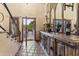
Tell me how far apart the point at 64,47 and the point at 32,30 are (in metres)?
0.61

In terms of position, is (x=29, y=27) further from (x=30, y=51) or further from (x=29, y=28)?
(x=30, y=51)

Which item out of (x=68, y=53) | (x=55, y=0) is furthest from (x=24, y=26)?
(x=68, y=53)

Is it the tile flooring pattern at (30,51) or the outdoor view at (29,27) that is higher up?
the outdoor view at (29,27)

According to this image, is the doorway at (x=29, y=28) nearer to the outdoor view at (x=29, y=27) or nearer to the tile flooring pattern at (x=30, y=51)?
the outdoor view at (x=29, y=27)

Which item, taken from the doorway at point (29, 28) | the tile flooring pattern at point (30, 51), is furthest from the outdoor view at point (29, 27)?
the tile flooring pattern at point (30, 51)

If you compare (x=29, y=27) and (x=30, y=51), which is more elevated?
(x=29, y=27)

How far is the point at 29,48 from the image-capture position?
11.5ft

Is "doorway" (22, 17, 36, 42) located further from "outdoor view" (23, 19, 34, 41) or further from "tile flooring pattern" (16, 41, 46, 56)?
"tile flooring pattern" (16, 41, 46, 56)

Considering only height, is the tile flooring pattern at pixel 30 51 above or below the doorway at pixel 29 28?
below

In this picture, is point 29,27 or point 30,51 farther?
point 30,51

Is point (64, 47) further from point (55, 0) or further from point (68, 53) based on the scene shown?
point (55, 0)

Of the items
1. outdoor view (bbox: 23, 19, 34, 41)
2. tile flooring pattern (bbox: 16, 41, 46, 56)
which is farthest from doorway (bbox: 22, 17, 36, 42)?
tile flooring pattern (bbox: 16, 41, 46, 56)

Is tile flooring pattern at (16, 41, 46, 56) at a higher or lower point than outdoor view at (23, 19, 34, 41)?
lower

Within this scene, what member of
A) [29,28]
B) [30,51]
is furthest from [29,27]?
[30,51]
